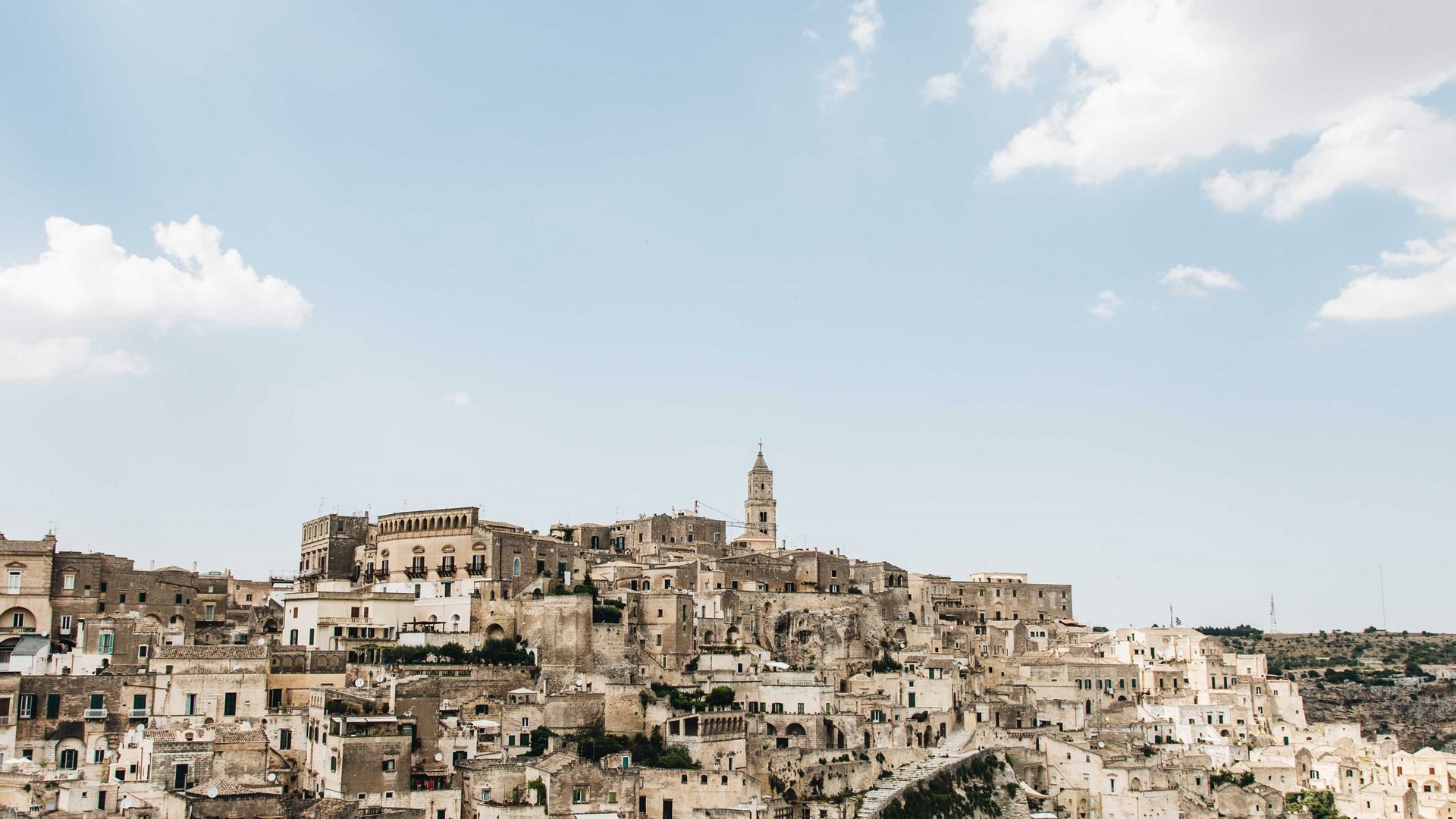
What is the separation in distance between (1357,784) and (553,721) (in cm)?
4253

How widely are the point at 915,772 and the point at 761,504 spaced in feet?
116

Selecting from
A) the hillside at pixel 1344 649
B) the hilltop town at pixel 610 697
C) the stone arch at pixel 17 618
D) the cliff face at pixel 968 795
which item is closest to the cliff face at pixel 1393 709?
the hillside at pixel 1344 649

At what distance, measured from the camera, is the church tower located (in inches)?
3524

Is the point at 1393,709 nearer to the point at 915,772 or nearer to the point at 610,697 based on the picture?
the point at 915,772

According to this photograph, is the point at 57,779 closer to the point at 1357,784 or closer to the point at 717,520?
the point at 717,520

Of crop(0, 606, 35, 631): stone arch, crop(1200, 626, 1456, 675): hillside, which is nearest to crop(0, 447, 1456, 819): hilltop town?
crop(0, 606, 35, 631): stone arch

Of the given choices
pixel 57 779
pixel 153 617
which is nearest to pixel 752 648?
pixel 153 617

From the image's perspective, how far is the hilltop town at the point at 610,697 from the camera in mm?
46344

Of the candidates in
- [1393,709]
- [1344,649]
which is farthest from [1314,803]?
[1344,649]

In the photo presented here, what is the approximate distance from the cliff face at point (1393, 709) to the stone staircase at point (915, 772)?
54.1 m

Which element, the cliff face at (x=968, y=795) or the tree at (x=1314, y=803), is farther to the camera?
the tree at (x=1314, y=803)

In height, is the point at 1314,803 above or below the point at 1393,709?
below

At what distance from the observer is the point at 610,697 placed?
5341 centimetres

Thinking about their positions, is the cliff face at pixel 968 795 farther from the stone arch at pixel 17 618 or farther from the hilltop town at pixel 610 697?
the stone arch at pixel 17 618
